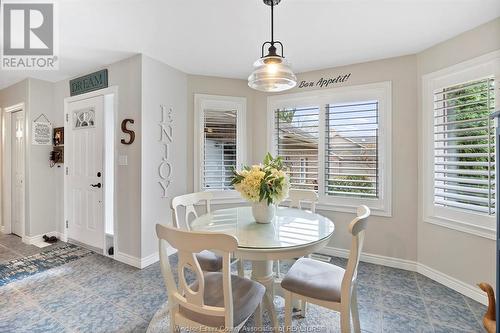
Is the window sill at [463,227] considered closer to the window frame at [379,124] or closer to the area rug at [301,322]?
the window frame at [379,124]

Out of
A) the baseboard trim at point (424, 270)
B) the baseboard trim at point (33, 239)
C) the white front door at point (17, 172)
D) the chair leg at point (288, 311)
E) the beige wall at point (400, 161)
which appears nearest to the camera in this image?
the chair leg at point (288, 311)

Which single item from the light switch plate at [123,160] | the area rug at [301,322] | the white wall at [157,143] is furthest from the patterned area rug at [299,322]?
the light switch plate at [123,160]

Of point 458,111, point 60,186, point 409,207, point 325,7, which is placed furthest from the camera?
point 60,186

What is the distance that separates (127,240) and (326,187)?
2582 millimetres

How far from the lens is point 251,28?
2354mm

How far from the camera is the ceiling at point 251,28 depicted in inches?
79.7

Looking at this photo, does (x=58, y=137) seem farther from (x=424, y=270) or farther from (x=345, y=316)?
(x=424, y=270)

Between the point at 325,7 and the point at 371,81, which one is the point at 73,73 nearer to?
the point at 325,7

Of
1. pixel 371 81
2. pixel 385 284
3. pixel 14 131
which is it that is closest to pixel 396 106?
pixel 371 81

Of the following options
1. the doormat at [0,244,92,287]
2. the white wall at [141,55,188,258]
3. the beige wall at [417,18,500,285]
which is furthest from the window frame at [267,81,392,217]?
the doormat at [0,244,92,287]

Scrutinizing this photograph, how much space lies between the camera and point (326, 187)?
3.41 m

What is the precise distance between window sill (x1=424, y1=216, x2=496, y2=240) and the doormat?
13.8ft

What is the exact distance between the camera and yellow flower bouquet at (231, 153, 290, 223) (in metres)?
1.93

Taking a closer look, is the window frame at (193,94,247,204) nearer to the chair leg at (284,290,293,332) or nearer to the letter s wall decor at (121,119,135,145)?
the letter s wall decor at (121,119,135,145)
